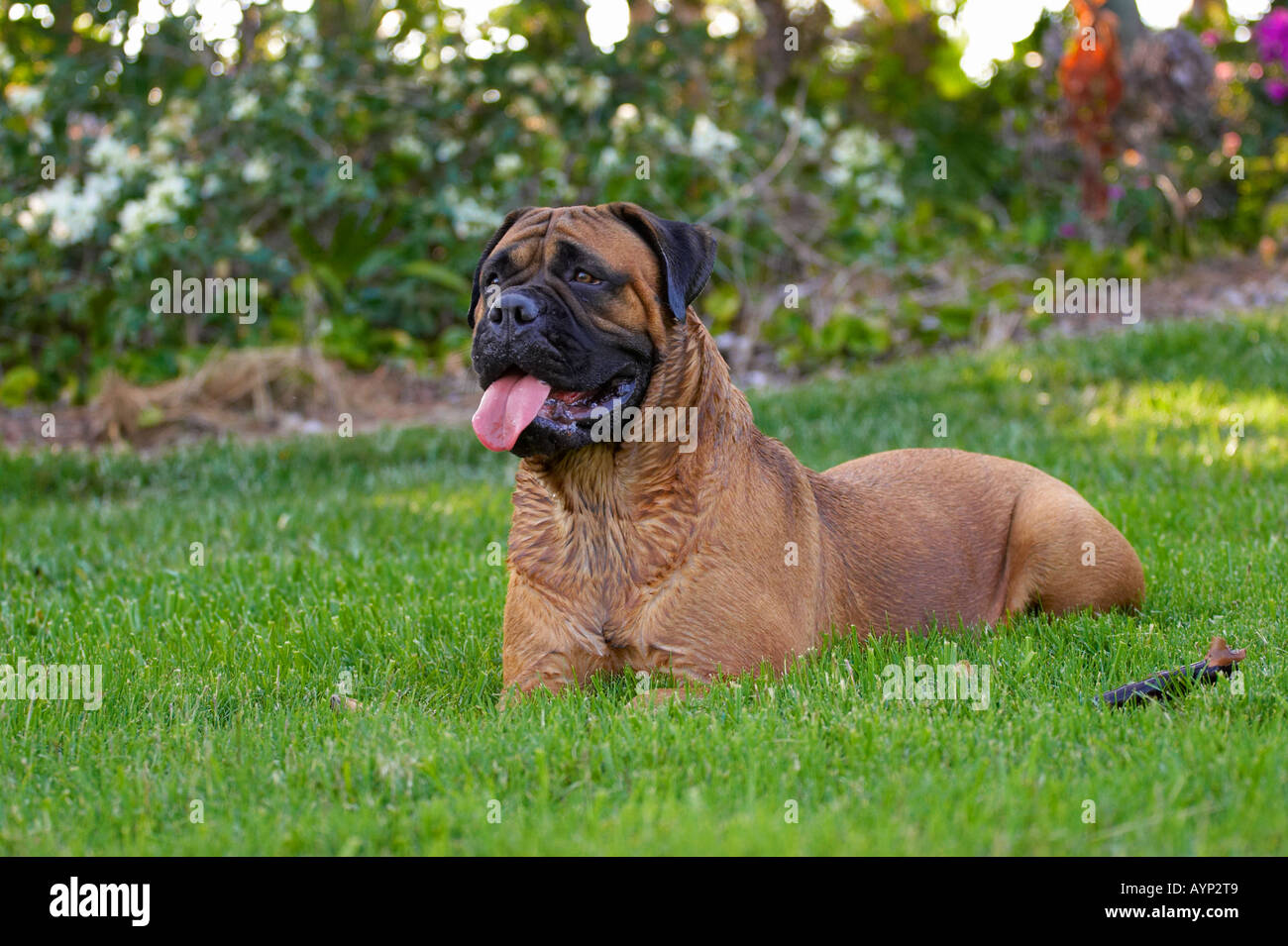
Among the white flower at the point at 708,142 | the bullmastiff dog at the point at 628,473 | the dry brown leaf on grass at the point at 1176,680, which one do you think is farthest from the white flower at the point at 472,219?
the dry brown leaf on grass at the point at 1176,680

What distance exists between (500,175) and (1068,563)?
8.24 m

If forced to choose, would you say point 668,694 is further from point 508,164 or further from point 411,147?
point 411,147

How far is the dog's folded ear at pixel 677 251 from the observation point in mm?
4328

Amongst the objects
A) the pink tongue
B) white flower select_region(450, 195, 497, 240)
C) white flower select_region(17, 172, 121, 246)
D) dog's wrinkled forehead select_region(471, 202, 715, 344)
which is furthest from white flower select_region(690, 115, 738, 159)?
the pink tongue

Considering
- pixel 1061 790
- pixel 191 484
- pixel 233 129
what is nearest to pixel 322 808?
pixel 1061 790

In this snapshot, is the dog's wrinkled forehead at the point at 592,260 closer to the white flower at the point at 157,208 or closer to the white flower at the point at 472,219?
the white flower at the point at 157,208

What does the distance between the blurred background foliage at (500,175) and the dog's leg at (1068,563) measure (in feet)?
20.6

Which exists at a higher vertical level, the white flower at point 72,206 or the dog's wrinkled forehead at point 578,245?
the white flower at point 72,206

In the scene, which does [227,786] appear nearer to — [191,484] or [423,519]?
[423,519]

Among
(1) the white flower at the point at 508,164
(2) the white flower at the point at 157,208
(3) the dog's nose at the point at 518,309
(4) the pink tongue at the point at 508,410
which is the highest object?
(1) the white flower at the point at 508,164

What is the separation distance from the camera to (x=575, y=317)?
416 centimetres

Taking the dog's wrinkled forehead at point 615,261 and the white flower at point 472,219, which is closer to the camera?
the dog's wrinkled forehead at point 615,261

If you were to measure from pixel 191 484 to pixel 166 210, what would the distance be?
9.55ft

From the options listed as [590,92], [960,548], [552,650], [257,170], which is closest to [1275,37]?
[590,92]
